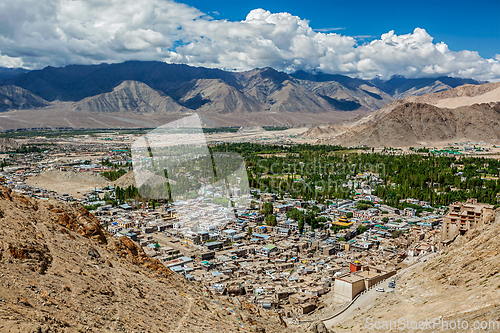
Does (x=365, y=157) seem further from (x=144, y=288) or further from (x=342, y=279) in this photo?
(x=144, y=288)

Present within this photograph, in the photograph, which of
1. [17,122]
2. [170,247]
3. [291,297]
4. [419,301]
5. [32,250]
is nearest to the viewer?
[32,250]

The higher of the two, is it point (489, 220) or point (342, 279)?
point (489, 220)

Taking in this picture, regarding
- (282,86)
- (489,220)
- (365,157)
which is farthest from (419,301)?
(282,86)

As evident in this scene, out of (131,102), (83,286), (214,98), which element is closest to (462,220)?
(83,286)

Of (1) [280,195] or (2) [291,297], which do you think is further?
(1) [280,195]

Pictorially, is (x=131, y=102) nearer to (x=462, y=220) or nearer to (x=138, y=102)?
(x=138, y=102)

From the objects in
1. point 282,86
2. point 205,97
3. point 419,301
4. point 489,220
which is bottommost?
point 419,301

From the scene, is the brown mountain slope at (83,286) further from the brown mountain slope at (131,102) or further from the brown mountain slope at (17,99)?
the brown mountain slope at (17,99)
